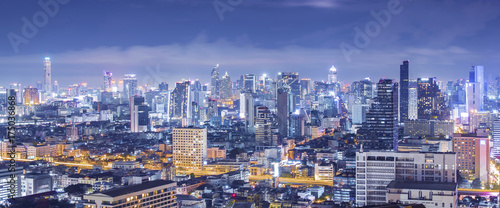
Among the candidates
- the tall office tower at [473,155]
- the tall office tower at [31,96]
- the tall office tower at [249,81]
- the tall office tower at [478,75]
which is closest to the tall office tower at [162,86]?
the tall office tower at [249,81]

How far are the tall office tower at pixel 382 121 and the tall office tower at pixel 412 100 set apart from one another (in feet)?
45.5

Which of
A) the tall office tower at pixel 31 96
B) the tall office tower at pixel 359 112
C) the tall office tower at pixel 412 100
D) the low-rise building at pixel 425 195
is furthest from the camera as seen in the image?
the tall office tower at pixel 31 96

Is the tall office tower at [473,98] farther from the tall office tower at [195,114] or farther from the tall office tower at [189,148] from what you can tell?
the tall office tower at [189,148]

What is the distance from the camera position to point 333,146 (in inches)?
1073

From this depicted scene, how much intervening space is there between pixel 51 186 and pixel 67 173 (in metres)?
2.22

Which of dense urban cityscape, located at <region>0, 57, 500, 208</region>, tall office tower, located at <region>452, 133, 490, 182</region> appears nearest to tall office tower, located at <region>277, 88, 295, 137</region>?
dense urban cityscape, located at <region>0, 57, 500, 208</region>

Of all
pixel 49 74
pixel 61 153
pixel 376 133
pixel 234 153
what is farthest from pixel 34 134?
pixel 376 133

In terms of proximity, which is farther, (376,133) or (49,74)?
(49,74)

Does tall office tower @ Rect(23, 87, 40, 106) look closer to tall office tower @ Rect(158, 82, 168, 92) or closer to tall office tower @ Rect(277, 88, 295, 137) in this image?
tall office tower @ Rect(158, 82, 168, 92)

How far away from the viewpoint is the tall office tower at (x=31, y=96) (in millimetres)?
43122

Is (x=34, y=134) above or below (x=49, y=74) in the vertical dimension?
below

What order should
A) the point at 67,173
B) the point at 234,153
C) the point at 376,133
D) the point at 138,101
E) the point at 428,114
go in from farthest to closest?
the point at 138,101, the point at 428,114, the point at 234,153, the point at 376,133, the point at 67,173

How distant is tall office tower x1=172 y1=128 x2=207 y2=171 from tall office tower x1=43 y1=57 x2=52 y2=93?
12449 millimetres

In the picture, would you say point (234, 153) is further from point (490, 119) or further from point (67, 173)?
point (490, 119)
